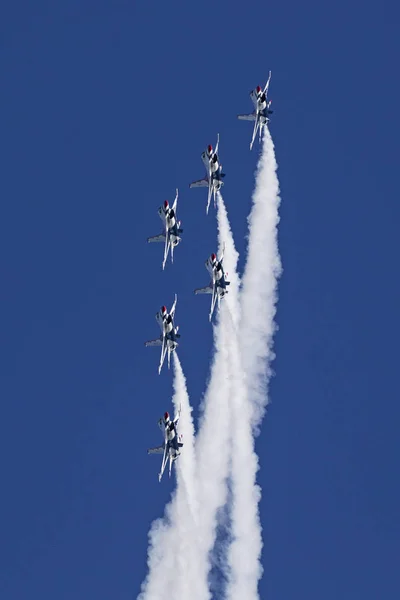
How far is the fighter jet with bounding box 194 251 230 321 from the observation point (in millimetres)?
109625

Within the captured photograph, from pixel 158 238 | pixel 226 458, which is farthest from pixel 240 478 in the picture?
pixel 158 238

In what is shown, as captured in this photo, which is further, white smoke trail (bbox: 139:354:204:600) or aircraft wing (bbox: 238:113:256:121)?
aircraft wing (bbox: 238:113:256:121)

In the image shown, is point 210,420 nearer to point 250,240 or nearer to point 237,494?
point 237,494

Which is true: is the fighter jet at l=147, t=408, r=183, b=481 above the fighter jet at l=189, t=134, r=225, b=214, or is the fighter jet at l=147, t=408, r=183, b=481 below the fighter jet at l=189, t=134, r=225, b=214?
below

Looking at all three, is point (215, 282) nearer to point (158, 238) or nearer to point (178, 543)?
point (158, 238)

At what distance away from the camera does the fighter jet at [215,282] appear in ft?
360

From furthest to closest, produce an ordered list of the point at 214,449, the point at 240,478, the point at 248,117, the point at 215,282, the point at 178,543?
the point at 248,117
the point at 215,282
the point at 214,449
the point at 240,478
the point at 178,543

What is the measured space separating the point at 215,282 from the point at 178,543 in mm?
16761

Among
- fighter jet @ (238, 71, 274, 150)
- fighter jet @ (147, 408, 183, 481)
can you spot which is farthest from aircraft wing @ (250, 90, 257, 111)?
fighter jet @ (147, 408, 183, 481)

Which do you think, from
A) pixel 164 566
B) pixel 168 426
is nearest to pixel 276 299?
pixel 168 426

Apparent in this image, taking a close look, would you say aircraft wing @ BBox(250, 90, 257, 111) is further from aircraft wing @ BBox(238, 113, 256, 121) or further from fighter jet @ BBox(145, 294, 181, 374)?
fighter jet @ BBox(145, 294, 181, 374)

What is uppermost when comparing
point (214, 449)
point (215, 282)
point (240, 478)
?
point (215, 282)

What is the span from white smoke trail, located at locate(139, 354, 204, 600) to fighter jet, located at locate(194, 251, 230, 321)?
8866 mm

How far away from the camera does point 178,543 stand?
105625mm
